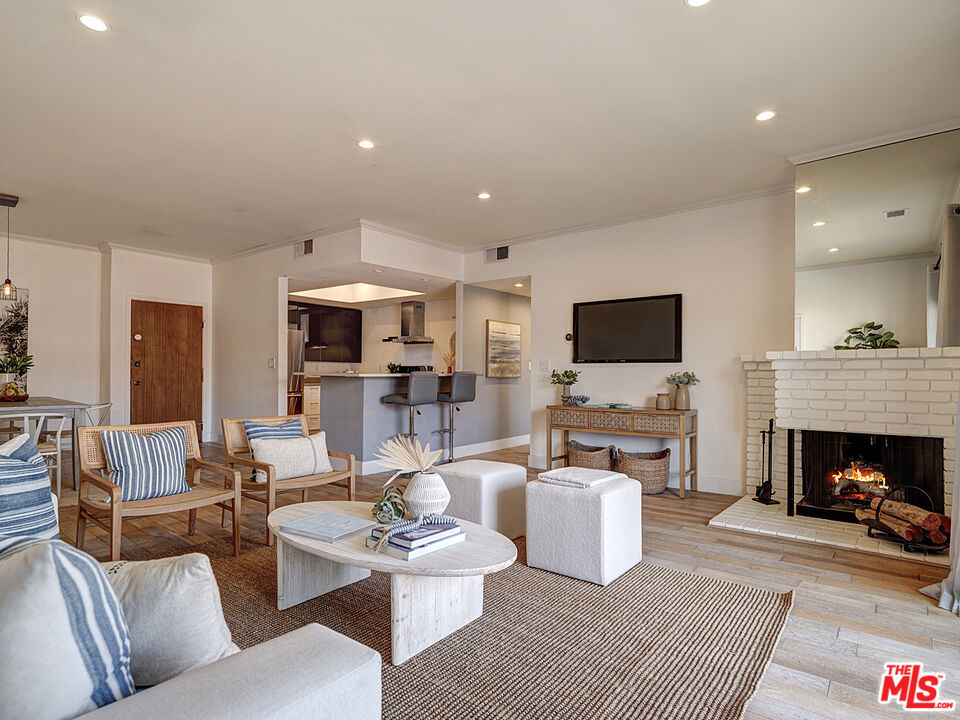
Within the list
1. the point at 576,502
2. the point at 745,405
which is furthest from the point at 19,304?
the point at 745,405

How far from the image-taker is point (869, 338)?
370 cm

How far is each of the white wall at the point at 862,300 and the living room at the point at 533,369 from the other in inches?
0.8

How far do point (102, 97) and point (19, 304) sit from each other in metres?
4.78

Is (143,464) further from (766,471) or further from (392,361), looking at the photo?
(392,361)

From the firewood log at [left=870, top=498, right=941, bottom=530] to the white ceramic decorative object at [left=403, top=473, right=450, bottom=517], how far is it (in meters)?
2.88

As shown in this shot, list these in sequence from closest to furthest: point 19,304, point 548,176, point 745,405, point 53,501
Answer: point 53,501 < point 548,176 < point 745,405 < point 19,304

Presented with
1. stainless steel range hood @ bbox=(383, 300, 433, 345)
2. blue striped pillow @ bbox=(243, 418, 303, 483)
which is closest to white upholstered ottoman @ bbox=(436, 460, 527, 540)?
A: blue striped pillow @ bbox=(243, 418, 303, 483)

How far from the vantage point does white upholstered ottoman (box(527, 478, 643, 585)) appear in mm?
2721

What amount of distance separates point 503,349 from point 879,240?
453 centimetres

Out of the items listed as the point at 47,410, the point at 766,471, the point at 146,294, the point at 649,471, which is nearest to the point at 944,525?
the point at 766,471

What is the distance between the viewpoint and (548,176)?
4.30 meters

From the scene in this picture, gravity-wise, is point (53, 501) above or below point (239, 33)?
below

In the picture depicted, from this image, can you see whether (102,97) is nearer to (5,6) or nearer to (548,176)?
(5,6)

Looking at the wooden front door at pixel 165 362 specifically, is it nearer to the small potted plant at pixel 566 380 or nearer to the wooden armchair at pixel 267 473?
the wooden armchair at pixel 267 473
